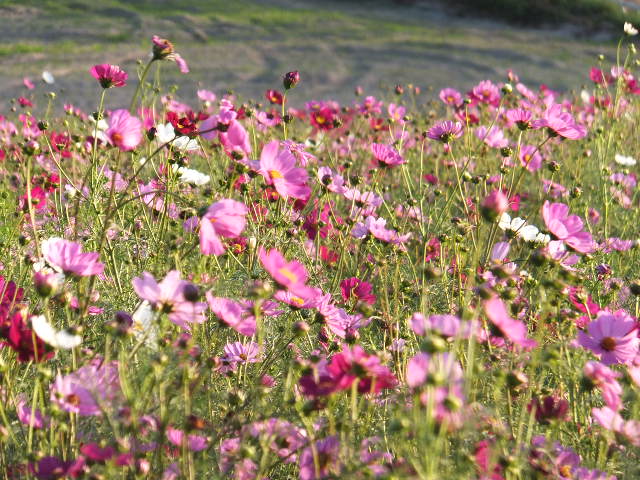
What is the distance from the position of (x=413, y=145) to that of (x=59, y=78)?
4.83m

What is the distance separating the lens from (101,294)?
1.46 metres

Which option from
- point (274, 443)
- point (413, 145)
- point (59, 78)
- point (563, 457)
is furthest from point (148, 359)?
point (59, 78)

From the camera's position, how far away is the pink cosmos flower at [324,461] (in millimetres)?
793

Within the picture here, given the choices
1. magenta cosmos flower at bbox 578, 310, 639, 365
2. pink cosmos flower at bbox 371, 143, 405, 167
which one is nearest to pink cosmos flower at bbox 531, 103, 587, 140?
pink cosmos flower at bbox 371, 143, 405, 167

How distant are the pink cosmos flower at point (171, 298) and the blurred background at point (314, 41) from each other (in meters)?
5.05

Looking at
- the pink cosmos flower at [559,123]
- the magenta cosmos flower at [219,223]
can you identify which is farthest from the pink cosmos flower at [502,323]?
the pink cosmos flower at [559,123]

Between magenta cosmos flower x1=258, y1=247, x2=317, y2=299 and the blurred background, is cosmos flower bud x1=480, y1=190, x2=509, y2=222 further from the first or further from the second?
the blurred background

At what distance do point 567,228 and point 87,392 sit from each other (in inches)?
33.8

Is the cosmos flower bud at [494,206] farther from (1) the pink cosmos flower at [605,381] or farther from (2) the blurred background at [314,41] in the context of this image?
(2) the blurred background at [314,41]

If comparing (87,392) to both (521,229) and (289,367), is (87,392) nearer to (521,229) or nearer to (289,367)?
(289,367)

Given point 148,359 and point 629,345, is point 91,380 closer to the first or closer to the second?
point 148,359

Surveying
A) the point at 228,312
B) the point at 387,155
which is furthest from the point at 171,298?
the point at 387,155

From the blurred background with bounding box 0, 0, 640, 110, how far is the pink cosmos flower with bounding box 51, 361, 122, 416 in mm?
5107

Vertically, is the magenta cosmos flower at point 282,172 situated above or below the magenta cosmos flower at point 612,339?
above
